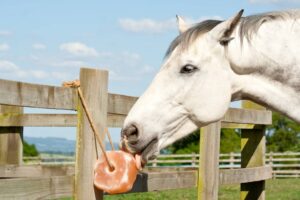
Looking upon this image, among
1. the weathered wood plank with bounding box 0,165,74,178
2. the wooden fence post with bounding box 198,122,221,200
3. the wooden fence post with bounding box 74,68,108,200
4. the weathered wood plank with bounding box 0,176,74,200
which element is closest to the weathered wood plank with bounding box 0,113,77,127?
the weathered wood plank with bounding box 0,165,74,178

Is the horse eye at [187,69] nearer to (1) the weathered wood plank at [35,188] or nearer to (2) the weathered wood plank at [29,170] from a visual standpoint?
(1) the weathered wood plank at [35,188]

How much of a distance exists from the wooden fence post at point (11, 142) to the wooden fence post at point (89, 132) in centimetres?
216

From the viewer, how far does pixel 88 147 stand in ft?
12.8

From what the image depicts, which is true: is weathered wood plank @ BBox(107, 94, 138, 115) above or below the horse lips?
above

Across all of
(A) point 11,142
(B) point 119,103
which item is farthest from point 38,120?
(B) point 119,103

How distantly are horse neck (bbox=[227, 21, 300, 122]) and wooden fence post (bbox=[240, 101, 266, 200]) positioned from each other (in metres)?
2.75

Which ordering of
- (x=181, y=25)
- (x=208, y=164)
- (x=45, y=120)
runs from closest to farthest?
1. (x=181, y=25)
2. (x=208, y=164)
3. (x=45, y=120)

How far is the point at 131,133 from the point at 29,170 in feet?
8.12

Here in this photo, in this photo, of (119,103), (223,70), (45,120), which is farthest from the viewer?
(45,120)

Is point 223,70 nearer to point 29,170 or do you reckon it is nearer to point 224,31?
point 224,31

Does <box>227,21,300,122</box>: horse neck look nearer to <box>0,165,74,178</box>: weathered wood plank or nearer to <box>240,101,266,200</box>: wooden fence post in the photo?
<box>0,165,74,178</box>: weathered wood plank

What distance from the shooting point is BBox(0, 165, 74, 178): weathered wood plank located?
567 centimetres

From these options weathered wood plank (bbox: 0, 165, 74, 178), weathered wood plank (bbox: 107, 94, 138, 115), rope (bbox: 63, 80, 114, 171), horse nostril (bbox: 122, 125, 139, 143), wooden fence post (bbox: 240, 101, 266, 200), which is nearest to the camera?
horse nostril (bbox: 122, 125, 139, 143)

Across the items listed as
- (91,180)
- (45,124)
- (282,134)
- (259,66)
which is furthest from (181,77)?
(282,134)
